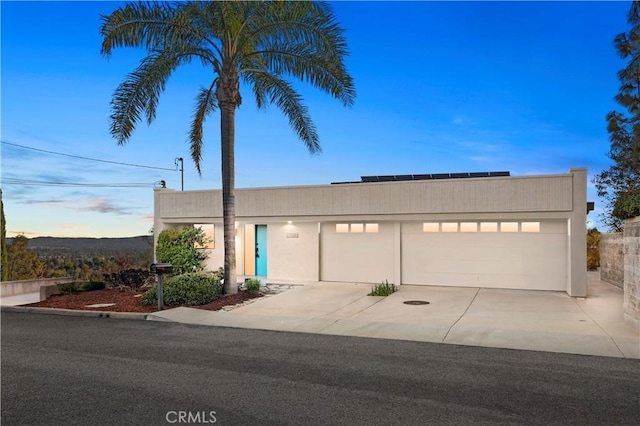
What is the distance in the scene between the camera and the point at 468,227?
1636cm

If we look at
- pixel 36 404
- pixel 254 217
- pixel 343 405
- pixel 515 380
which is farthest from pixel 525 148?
pixel 36 404

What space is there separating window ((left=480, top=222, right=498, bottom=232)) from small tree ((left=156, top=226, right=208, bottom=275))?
1088 centimetres

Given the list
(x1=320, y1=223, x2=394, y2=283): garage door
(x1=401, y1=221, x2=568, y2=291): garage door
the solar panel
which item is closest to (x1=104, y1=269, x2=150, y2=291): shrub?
(x1=320, y1=223, x2=394, y2=283): garage door

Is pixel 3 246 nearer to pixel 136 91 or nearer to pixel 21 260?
pixel 21 260

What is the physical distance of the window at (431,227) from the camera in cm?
1675

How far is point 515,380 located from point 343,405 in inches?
101

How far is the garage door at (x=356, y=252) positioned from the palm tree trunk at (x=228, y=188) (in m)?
4.60

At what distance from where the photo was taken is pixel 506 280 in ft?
51.9

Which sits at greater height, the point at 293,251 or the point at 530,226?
the point at 530,226

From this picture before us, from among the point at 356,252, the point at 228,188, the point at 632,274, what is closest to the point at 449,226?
the point at 356,252

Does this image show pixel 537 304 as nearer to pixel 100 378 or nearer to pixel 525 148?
pixel 100 378

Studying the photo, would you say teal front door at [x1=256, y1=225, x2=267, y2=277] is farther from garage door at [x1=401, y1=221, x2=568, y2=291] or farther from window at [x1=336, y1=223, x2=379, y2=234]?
garage door at [x1=401, y1=221, x2=568, y2=291]

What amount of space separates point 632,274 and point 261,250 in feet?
44.8

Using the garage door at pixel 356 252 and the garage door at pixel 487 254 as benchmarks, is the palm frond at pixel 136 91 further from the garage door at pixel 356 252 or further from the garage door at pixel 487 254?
the garage door at pixel 487 254
